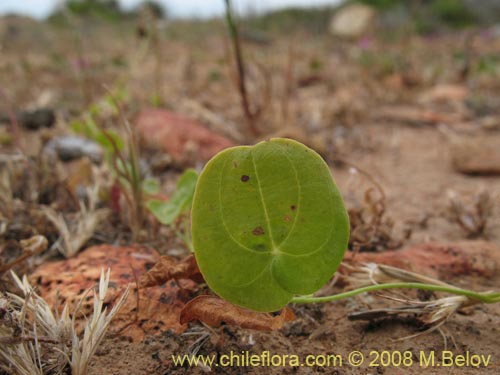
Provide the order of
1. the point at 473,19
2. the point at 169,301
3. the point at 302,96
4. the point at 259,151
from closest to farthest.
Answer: the point at 259,151 < the point at 169,301 < the point at 302,96 < the point at 473,19

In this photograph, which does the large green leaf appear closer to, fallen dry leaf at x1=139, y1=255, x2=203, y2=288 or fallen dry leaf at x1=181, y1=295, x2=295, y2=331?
fallen dry leaf at x1=181, y1=295, x2=295, y2=331

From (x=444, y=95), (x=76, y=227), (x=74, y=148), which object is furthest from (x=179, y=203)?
(x=444, y=95)

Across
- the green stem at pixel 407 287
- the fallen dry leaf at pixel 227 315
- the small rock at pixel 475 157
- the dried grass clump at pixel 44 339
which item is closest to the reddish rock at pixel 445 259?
the green stem at pixel 407 287

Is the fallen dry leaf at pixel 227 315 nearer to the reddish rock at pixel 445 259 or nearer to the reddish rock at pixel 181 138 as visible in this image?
the reddish rock at pixel 445 259

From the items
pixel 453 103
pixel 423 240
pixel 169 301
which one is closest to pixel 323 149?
pixel 423 240

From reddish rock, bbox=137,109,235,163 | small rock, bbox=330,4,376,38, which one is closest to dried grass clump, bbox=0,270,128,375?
reddish rock, bbox=137,109,235,163

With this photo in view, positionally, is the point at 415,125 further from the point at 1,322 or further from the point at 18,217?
the point at 1,322
